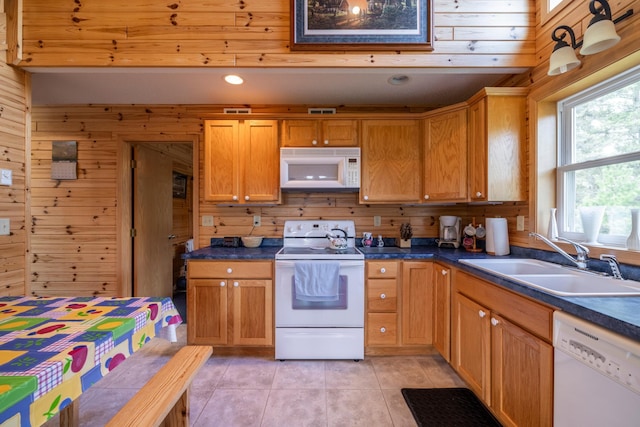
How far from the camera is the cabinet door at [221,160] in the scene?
2598 mm

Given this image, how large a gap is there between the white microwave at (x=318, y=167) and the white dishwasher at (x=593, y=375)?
70.6 inches

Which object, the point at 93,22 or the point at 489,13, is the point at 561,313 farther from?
the point at 93,22

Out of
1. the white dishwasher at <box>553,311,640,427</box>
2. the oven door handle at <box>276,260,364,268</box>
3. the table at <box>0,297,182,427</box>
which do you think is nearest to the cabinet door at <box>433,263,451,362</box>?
the oven door handle at <box>276,260,364,268</box>

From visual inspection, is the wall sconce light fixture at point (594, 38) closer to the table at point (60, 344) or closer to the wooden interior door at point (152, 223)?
the table at point (60, 344)

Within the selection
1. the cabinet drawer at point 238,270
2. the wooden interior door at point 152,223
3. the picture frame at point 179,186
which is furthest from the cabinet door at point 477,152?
the picture frame at point 179,186

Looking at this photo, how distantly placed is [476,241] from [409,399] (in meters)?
1.51

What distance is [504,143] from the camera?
206 cm

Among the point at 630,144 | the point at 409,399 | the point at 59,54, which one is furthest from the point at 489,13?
the point at 59,54

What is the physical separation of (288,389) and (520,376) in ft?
4.72

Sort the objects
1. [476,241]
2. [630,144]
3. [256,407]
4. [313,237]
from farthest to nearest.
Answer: [313,237], [476,241], [256,407], [630,144]

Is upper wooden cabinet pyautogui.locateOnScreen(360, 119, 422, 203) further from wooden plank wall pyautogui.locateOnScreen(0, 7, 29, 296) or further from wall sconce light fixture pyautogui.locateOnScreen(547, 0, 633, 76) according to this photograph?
wooden plank wall pyautogui.locateOnScreen(0, 7, 29, 296)

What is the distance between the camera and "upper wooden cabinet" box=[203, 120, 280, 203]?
2.59 meters

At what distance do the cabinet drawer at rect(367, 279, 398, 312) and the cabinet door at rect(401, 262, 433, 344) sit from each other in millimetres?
87

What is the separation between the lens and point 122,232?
290 cm
